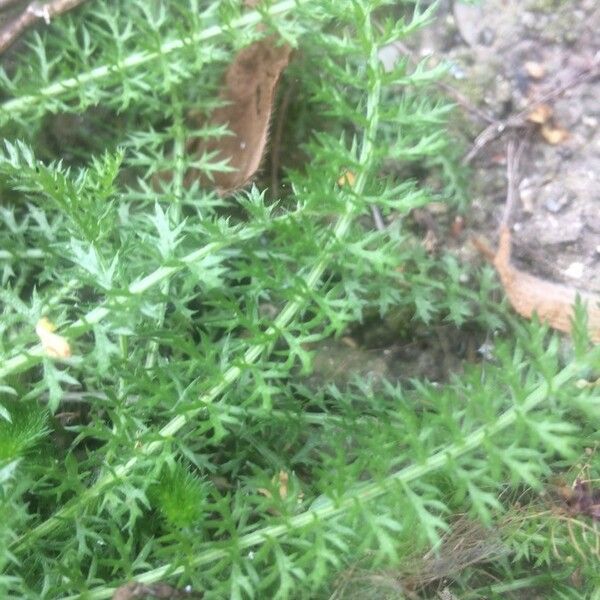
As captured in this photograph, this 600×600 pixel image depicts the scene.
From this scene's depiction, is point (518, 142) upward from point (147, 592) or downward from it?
upward

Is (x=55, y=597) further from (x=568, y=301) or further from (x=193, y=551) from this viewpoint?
(x=568, y=301)

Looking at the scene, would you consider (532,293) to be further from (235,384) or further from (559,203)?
(235,384)

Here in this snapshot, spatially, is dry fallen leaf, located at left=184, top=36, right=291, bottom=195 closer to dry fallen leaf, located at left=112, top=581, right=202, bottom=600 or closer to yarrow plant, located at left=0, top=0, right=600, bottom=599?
yarrow plant, located at left=0, top=0, right=600, bottom=599

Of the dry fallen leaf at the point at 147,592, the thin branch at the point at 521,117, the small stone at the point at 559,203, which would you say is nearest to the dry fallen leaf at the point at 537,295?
the small stone at the point at 559,203

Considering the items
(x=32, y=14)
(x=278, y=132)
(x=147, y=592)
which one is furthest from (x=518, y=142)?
(x=147, y=592)

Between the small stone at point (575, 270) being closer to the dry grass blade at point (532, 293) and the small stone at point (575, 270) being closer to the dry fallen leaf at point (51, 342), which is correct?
the dry grass blade at point (532, 293)

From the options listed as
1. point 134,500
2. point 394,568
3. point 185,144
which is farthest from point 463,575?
point 185,144

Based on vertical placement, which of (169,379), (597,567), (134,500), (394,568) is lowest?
(597,567)
